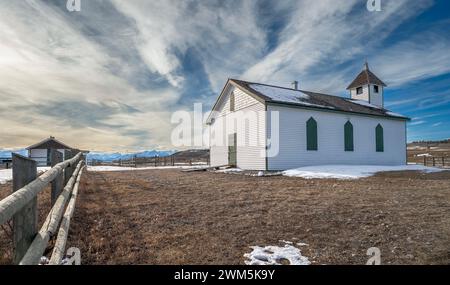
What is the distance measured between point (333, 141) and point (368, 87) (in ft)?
38.2

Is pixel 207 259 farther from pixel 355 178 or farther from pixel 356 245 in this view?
pixel 355 178

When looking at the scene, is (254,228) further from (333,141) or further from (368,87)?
(368,87)

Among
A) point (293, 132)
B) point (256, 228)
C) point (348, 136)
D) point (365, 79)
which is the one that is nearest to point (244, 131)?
point (293, 132)

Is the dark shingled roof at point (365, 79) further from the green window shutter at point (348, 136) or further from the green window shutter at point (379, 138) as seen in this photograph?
the green window shutter at point (348, 136)

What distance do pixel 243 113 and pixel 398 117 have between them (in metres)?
13.6

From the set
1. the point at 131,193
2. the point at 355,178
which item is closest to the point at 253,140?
the point at 355,178

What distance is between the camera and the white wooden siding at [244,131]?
55.7 ft

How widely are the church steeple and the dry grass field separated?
22.1 metres

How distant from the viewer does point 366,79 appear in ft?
89.3

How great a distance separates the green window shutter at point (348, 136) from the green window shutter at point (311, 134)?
118 inches

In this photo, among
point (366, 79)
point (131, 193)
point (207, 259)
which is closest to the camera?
point (207, 259)

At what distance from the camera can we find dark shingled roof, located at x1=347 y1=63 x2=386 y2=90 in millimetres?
27156
